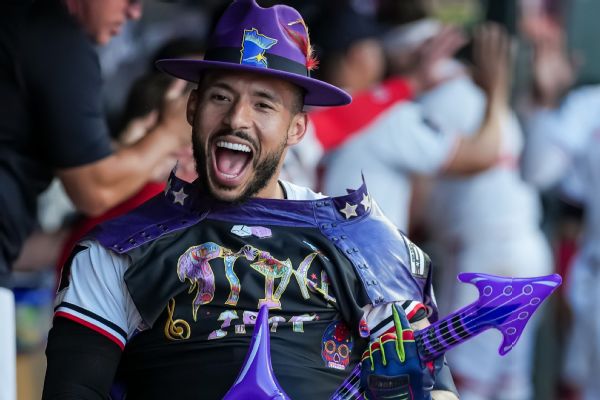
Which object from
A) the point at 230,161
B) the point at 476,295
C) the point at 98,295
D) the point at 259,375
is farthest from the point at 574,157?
the point at 259,375

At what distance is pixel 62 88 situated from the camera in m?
4.28

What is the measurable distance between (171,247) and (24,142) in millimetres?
1121

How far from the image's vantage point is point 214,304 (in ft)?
11.1

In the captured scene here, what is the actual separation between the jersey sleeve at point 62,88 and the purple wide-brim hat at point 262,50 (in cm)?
72

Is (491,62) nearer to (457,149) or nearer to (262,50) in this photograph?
(457,149)

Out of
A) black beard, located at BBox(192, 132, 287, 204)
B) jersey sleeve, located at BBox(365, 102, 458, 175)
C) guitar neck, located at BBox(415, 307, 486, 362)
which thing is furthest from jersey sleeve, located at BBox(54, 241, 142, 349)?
jersey sleeve, located at BBox(365, 102, 458, 175)

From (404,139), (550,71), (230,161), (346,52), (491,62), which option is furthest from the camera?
(550,71)

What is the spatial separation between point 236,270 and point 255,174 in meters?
0.27

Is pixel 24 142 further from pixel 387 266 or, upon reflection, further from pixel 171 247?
pixel 387 266

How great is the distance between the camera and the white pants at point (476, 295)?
7.47 metres

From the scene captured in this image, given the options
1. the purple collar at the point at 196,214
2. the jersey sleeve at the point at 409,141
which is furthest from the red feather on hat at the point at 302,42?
the jersey sleeve at the point at 409,141

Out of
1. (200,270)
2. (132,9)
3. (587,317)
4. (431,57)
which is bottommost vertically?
(587,317)

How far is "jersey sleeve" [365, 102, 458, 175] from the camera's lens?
6.49 m

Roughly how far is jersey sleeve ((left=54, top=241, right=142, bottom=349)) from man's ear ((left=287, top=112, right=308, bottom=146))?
574mm
